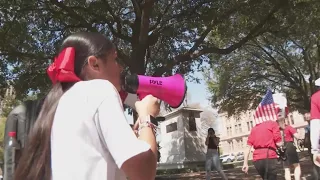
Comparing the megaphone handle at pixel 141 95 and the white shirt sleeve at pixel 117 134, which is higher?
the megaphone handle at pixel 141 95

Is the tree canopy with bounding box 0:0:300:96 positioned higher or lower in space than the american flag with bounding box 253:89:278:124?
higher

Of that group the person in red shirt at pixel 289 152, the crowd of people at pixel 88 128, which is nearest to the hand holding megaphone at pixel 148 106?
the crowd of people at pixel 88 128

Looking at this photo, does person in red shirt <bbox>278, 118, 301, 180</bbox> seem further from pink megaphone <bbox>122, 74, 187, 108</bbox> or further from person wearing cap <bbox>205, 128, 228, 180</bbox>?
pink megaphone <bbox>122, 74, 187, 108</bbox>

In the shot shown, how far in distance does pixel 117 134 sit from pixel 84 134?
12 cm

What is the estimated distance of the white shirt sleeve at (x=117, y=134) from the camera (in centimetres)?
120

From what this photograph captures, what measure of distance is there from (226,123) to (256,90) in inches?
2384

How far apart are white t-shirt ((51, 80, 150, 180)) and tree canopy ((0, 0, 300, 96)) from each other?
920 centimetres

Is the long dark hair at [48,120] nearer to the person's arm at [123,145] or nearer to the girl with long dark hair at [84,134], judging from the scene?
the girl with long dark hair at [84,134]

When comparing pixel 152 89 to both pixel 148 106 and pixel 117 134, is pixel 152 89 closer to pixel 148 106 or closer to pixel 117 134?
pixel 148 106

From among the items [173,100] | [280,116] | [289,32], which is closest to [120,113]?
[173,100]

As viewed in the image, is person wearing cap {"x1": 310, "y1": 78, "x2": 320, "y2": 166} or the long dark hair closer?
the long dark hair

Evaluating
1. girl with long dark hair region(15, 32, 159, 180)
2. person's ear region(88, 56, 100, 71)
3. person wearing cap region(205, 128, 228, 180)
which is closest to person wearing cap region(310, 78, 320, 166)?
girl with long dark hair region(15, 32, 159, 180)

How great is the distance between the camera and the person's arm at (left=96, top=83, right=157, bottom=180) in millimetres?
1198

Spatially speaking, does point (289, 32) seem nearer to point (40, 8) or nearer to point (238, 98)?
point (40, 8)
